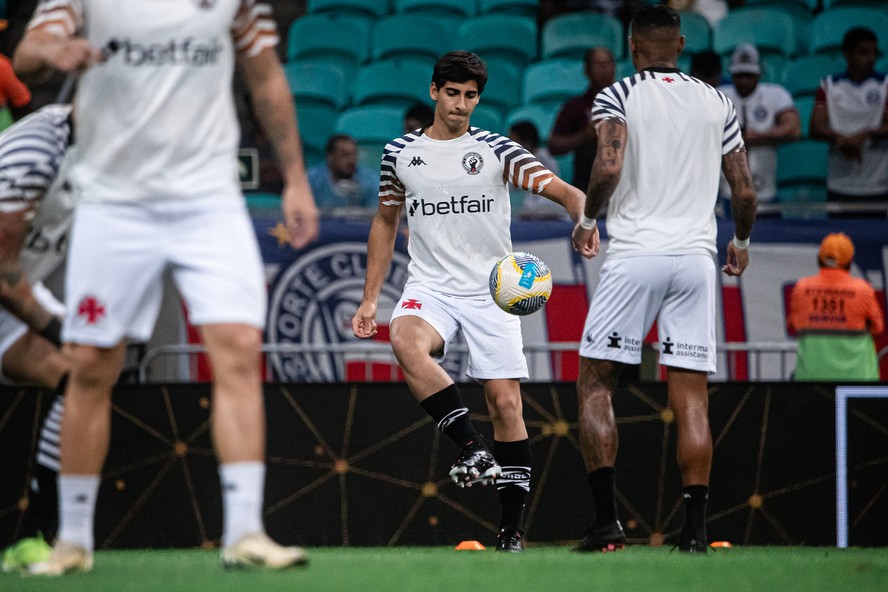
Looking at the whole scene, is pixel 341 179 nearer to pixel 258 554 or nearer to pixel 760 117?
pixel 760 117

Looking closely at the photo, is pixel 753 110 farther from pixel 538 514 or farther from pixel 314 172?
pixel 538 514

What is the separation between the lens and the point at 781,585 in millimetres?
4406

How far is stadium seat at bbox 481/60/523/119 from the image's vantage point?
14242 millimetres

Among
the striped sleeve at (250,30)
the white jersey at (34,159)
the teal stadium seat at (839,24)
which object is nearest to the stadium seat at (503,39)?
the teal stadium seat at (839,24)

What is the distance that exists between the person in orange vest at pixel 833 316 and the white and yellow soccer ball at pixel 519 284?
11.5 feet

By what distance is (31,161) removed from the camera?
566 cm

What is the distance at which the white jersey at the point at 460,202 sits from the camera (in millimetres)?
7094

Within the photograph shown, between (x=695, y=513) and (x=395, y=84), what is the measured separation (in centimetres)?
889

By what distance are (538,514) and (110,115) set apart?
4487 millimetres

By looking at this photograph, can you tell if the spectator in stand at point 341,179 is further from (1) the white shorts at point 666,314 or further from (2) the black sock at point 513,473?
(1) the white shorts at point 666,314

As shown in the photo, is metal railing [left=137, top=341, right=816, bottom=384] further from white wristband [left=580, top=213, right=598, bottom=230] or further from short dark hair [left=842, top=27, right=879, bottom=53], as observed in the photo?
short dark hair [left=842, top=27, right=879, bottom=53]

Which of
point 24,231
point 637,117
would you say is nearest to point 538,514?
point 637,117

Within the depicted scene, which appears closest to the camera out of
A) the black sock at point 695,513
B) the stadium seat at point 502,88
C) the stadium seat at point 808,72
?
the black sock at point 695,513

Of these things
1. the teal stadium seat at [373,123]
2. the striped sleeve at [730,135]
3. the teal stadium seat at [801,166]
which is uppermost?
the striped sleeve at [730,135]
